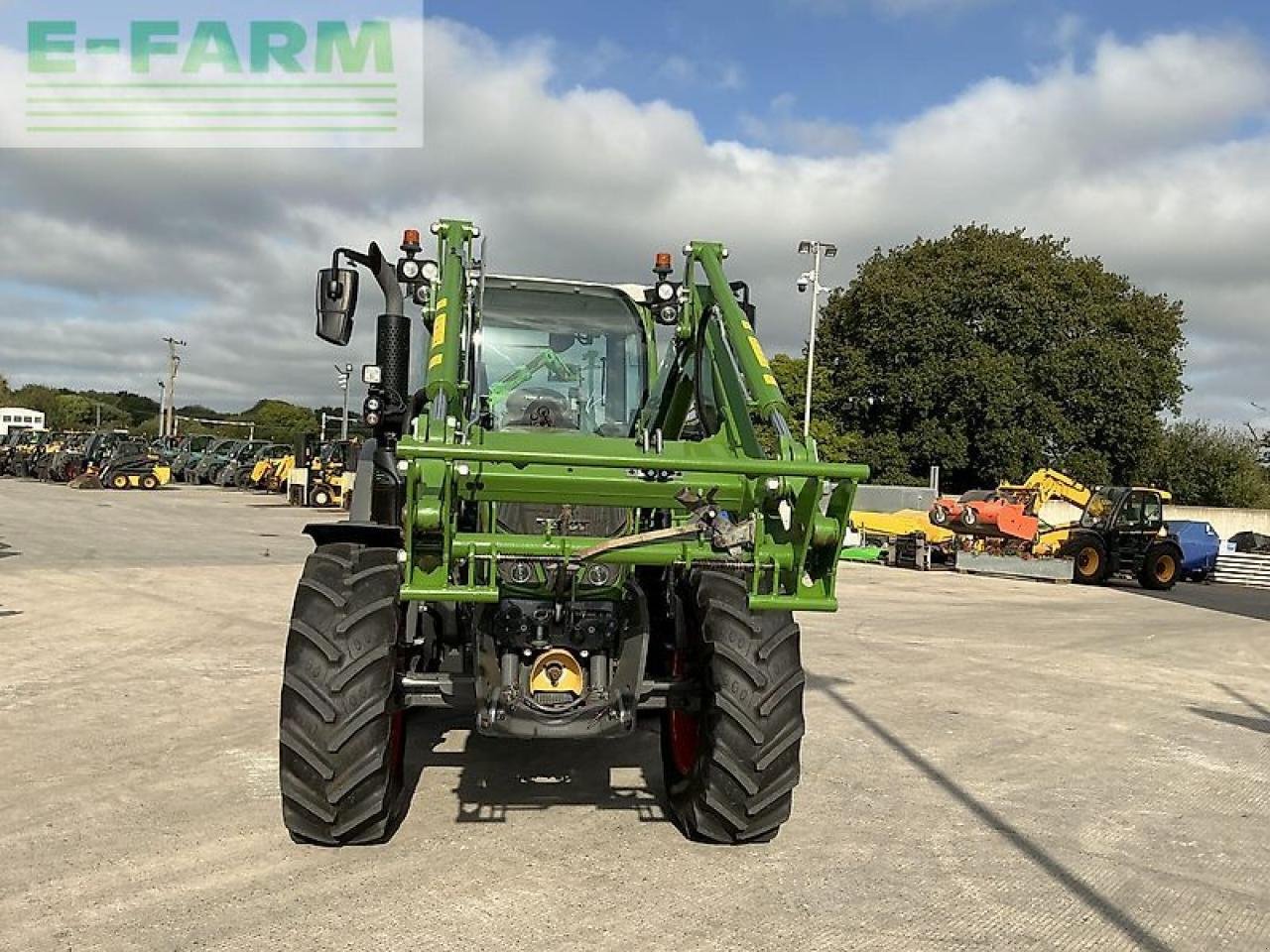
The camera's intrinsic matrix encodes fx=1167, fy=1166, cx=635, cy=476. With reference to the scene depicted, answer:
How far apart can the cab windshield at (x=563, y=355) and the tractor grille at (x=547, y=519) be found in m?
1.00

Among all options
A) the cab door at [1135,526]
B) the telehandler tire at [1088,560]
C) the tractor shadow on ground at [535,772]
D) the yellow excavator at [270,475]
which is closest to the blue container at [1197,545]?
the cab door at [1135,526]

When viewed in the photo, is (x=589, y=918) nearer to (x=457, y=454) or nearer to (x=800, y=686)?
(x=800, y=686)

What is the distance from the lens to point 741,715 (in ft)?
16.4

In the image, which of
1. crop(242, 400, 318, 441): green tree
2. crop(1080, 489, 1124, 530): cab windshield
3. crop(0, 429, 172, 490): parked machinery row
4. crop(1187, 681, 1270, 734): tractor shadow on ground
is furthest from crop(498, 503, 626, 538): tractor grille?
crop(242, 400, 318, 441): green tree

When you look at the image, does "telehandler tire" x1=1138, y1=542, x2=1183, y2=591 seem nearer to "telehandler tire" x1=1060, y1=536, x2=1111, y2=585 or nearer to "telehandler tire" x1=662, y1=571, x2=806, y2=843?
"telehandler tire" x1=1060, y1=536, x2=1111, y2=585

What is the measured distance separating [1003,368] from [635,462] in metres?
37.1

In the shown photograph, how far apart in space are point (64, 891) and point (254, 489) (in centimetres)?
4332

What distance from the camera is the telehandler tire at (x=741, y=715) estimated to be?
16.5 feet

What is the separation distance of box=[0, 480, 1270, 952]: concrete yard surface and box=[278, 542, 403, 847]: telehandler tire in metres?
0.23

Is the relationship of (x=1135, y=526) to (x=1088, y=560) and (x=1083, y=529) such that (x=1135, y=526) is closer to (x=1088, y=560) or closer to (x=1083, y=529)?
(x=1083, y=529)

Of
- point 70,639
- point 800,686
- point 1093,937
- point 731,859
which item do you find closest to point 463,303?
point 800,686

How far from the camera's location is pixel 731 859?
5125 millimetres

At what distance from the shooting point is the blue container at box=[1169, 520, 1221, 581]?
90.2 feet

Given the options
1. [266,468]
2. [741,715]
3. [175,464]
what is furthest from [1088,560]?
[175,464]
